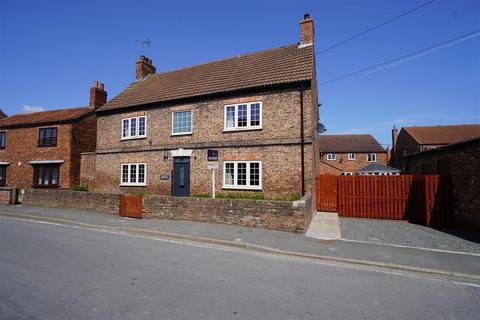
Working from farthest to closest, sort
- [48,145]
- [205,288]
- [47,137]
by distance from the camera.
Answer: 1. [47,137]
2. [48,145]
3. [205,288]

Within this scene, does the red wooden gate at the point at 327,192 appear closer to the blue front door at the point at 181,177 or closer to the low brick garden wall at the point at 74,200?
the blue front door at the point at 181,177

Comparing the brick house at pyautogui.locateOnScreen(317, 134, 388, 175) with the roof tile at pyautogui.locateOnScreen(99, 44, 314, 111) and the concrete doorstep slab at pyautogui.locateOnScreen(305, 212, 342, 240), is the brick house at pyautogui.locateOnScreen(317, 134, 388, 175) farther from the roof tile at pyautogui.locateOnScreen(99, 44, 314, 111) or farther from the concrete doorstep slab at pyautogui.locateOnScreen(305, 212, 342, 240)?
the concrete doorstep slab at pyautogui.locateOnScreen(305, 212, 342, 240)

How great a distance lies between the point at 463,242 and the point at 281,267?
6.89m

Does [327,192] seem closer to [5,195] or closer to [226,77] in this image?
[226,77]

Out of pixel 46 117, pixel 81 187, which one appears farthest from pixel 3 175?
pixel 81 187

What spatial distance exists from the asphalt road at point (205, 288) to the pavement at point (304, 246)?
21.5 inches

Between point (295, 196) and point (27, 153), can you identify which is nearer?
point (295, 196)

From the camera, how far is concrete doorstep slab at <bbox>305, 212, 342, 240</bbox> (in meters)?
9.44

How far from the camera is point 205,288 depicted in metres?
4.82

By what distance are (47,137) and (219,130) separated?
17396mm

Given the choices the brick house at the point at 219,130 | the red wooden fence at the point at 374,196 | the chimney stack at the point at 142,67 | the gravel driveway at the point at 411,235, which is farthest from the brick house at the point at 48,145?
the gravel driveway at the point at 411,235

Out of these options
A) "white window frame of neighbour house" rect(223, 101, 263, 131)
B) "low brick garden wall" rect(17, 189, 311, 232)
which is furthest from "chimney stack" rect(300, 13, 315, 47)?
"low brick garden wall" rect(17, 189, 311, 232)

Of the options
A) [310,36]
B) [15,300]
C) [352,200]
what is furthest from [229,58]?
[15,300]

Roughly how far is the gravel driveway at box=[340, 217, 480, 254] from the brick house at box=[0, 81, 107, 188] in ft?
71.2
